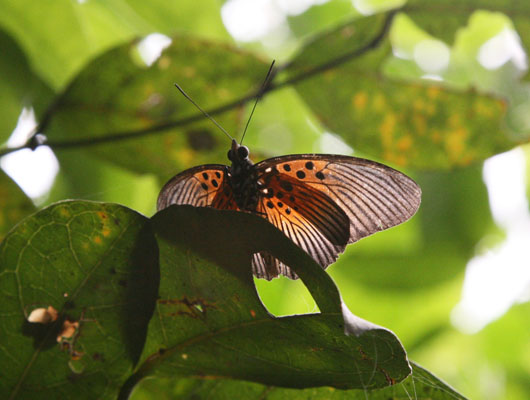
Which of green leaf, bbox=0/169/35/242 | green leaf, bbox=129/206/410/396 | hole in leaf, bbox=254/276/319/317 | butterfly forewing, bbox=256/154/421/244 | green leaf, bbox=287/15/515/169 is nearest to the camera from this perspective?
green leaf, bbox=129/206/410/396

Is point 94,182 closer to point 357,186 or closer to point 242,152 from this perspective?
point 242,152

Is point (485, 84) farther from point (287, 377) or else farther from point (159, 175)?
point (287, 377)

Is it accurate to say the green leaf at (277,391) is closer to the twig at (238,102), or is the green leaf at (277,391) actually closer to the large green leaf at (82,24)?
the twig at (238,102)

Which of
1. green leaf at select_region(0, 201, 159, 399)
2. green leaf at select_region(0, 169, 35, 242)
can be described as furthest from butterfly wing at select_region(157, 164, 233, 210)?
green leaf at select_region(0, 169, 35, 242)

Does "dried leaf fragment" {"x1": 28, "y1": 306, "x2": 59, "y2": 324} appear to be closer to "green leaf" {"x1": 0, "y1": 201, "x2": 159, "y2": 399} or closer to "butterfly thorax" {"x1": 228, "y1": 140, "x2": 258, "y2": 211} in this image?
"green leaf" {"x1": 0, "y1": 201, "x2": 159, "y2": 399}

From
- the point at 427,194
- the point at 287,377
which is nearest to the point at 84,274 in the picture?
the point at 287,377

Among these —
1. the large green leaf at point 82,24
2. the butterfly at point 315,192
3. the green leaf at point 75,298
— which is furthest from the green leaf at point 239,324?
the large green leaf at point 82,24

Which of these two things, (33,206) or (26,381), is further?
(33,206)
